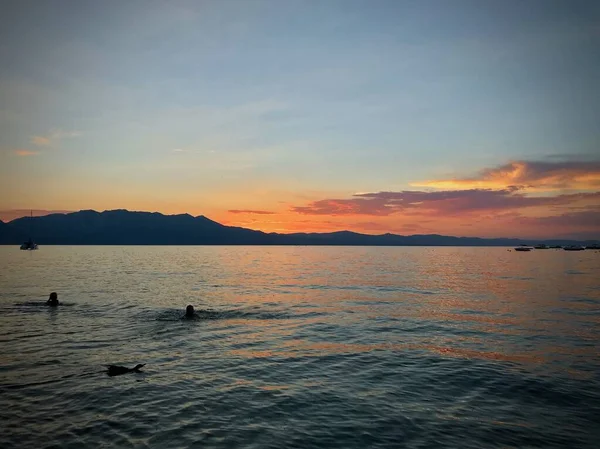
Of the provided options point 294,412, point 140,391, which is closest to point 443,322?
point 294,412

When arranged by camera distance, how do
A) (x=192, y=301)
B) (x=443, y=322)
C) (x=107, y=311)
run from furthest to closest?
(x=192, y=301), (x=107, y=311), (x=443, y=322)

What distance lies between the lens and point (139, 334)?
28.3 m

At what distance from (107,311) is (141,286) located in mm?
24446

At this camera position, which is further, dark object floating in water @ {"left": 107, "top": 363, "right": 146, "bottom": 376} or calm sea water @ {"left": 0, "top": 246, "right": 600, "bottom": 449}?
dark object floating in water @ {"left": 107, "top": 363, "right": 146, "bottom": 376}

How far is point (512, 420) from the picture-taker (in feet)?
47.3

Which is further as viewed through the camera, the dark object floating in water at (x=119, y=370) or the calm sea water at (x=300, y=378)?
the dark object floating in water at (x=119, y=370)

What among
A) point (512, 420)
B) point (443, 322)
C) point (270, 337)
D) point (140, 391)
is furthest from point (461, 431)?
point (443, 322)

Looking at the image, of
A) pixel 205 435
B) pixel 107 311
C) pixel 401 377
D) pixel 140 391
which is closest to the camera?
pixel 205 435

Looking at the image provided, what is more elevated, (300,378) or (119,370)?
(119,370)

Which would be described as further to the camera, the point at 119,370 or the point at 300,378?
the point at 119,370

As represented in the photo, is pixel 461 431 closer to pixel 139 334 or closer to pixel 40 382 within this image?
pixel 40 382

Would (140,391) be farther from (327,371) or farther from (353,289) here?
(353,289)

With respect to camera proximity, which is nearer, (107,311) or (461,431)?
(461,431)

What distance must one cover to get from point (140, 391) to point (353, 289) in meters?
46.1
